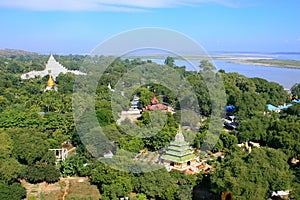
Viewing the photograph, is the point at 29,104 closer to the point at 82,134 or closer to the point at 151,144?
the point at 82,134

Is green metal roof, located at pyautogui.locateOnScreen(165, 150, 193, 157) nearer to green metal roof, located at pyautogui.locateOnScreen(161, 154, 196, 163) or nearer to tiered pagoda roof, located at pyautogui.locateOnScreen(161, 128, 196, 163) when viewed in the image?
tiered pagoda roof, located at pyautogui.locateOnScreen(161, 128, 196, 163)

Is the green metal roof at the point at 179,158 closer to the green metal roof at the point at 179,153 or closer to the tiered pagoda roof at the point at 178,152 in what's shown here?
the tiered pagoda roof at the point at 178,152

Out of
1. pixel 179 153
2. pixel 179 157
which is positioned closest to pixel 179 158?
pixel 179 157

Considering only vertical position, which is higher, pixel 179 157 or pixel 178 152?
pixel 178 152

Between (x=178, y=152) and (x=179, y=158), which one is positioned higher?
(x=178, y=152)

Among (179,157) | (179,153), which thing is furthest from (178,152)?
(179,157)

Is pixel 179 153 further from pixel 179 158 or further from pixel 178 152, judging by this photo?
pixel 179 158

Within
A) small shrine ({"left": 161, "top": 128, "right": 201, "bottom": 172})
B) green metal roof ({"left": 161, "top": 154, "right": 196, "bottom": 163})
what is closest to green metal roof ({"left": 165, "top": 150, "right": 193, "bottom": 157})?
small shrine ({"left": 161, "top": 128, "right": 201, "bottom": 172})

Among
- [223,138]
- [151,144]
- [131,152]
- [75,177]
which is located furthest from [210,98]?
[75,177]

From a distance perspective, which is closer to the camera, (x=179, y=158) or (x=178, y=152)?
(x=179, y=158)
